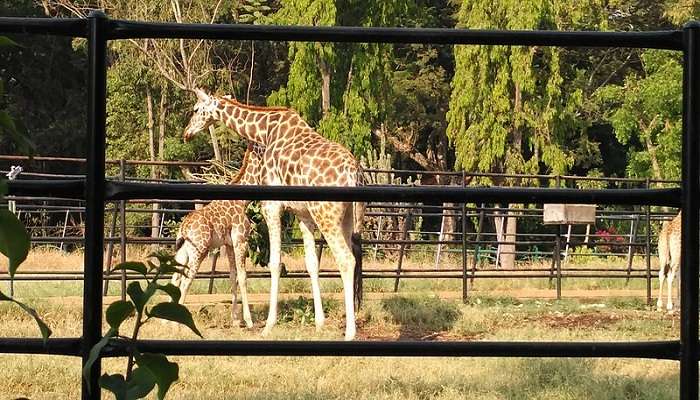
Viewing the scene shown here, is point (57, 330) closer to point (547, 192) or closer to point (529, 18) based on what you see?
point (547, 192)

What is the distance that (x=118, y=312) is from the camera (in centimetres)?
146

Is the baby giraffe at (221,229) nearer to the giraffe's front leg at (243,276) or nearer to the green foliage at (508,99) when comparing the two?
the giraffe's front leg at (243,276)

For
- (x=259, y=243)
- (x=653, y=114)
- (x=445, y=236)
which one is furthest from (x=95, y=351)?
(x=653, y=114)

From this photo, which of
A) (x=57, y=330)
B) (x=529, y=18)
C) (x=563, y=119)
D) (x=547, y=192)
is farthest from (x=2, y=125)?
(x=563, y=119)

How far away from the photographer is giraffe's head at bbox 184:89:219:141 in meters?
8.85


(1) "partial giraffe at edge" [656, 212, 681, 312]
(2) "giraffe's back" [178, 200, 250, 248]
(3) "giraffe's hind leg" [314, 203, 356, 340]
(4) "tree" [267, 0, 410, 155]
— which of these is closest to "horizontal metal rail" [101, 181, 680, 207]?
(3) "giraffe's hind leg" [314, 203, 356, 340]

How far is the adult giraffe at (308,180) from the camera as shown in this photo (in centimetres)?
762

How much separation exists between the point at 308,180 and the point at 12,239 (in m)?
6.43

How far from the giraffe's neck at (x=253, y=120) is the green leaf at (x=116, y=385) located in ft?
22.8

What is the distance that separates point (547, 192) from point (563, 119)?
17.8 m

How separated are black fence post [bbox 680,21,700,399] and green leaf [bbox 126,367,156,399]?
83 cm

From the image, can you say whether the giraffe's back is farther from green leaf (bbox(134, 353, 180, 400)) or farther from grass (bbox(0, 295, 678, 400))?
green leaf (bbox(134, 353, 180, 400))

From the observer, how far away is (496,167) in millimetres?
19688

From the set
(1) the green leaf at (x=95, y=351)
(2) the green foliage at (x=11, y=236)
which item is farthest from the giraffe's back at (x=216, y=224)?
(2) the green foliage at (x=11, y=236)
